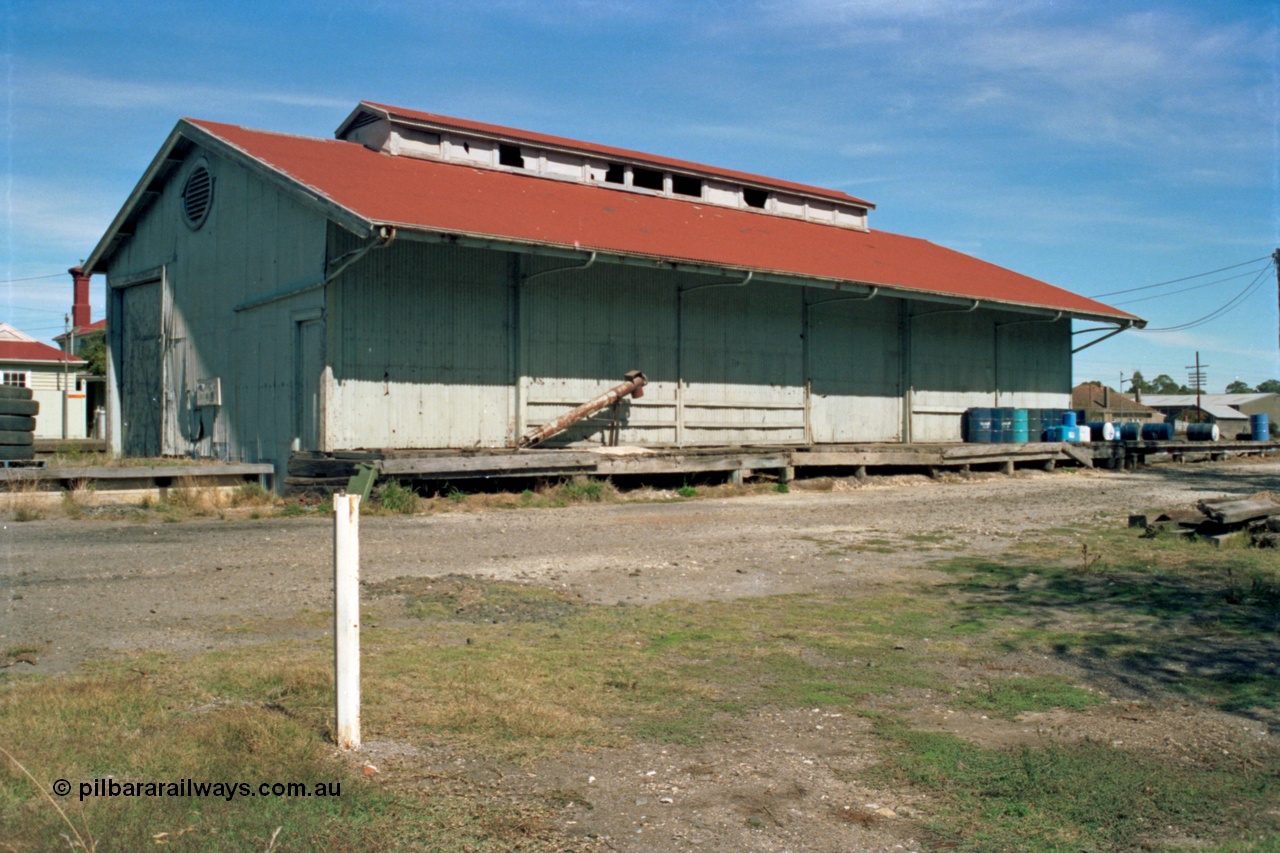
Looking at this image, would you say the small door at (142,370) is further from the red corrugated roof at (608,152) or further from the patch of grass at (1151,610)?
the patch of grass at (1151,610)

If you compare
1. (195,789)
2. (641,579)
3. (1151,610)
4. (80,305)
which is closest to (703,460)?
(641,579)

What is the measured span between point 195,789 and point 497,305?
47.4 ft

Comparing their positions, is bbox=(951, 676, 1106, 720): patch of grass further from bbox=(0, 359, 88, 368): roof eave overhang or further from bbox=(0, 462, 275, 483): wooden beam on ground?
bbox=(0, 359, 88, 368): roof eave overhang

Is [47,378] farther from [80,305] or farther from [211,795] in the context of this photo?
[211,795]

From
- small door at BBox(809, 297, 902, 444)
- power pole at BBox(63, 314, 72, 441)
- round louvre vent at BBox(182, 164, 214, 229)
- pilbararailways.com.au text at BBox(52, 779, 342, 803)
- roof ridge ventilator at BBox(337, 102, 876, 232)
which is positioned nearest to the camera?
pilbararailways.com.au text at BBox(52, 779, 342, 803)

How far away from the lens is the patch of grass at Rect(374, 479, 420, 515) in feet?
48.8

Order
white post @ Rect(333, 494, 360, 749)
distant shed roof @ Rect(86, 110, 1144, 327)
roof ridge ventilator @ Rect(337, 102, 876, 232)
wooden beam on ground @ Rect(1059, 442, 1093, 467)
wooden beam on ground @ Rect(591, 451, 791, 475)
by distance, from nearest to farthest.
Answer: white post @ Rect(333, 494, 360, 749) < distant shed roof @ Rect(86, 110, 1144, 327) < wooden beam on ground @ Rect(591, 451, 791, 475) < roof ridge ventilator @ Rect(337, 102, 876, 232) < wooden beam on ground @ Rect(1059, 442, 1093, 467)

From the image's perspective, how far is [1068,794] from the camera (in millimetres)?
4344

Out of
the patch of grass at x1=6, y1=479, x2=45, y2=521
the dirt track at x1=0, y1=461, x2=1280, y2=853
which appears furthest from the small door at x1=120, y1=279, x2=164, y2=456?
the dirt track at x1=0, y1=461, x2=1280, y2=853

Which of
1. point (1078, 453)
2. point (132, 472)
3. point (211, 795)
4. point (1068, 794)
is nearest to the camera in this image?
point (211, 795)

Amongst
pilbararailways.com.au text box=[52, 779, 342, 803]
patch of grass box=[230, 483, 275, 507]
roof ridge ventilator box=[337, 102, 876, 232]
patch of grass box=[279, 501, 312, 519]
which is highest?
roof ridge ventilator box=[337, 102, 876, 232]

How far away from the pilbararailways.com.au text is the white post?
1.47 feet

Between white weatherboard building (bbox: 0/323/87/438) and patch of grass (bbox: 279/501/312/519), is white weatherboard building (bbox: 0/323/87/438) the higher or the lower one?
the higher one

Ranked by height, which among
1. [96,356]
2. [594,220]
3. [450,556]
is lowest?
[450,556]
